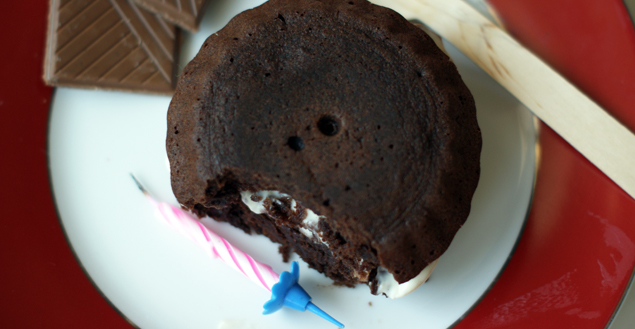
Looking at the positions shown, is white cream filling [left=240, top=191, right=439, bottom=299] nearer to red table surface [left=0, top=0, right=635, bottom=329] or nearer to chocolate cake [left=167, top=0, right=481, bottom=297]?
chocolate cake [left=167, top=0, right=481, bottom=297]

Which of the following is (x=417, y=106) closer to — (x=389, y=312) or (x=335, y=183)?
(x=335, y=183)

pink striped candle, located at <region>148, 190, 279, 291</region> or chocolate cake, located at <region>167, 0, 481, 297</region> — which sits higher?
chocolate cake, located at <region>167, 0, 481, 297</region>

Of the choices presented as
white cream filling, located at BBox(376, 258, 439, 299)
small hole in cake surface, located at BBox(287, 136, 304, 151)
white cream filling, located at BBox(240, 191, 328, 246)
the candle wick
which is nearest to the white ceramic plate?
the candle wick

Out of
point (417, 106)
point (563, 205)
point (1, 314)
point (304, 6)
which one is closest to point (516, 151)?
point (563, 205)

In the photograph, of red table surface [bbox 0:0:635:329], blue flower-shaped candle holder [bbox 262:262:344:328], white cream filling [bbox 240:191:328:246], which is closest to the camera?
white cream filling [bbox 240:191:328:246]

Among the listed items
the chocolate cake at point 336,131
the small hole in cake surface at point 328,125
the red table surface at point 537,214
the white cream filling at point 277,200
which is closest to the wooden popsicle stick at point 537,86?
the red table surface at point 537,214

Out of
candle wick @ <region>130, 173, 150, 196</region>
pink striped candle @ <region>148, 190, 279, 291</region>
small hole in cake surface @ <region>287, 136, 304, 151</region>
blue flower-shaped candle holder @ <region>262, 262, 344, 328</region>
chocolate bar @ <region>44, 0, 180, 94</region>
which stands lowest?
blue flower-shaped candle holder @ <region>262, 262, 344, 328</region>

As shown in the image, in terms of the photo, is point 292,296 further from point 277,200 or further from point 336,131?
point 336,131
